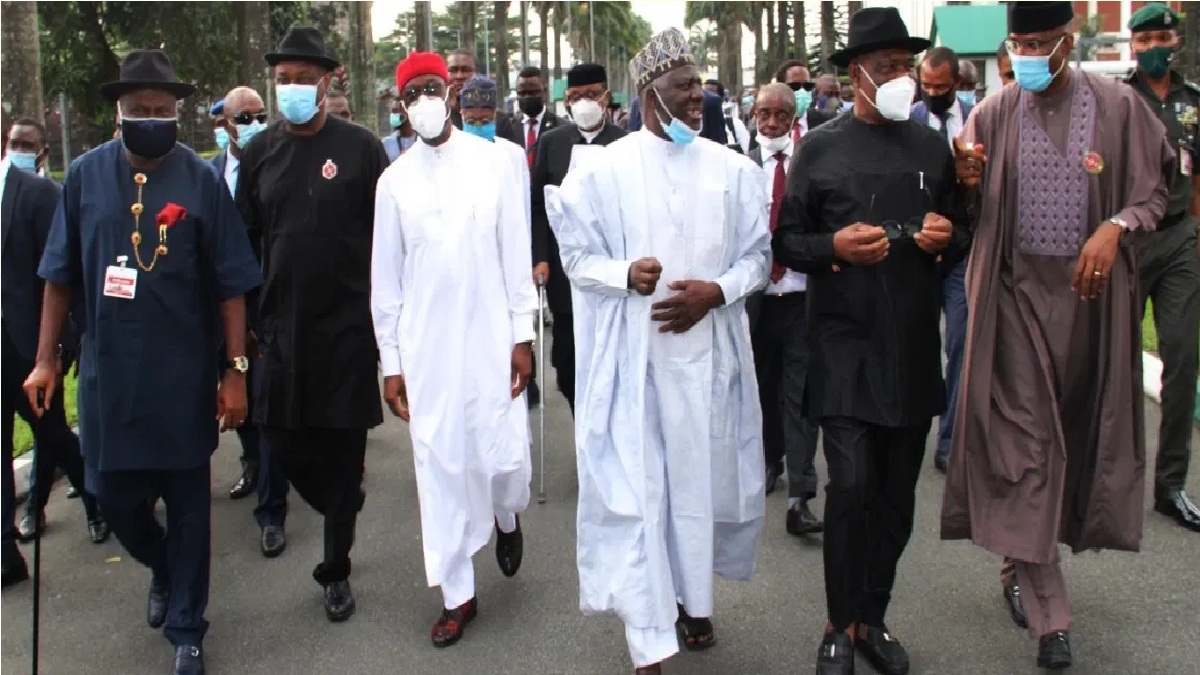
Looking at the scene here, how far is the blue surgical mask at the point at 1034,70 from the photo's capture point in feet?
14.5

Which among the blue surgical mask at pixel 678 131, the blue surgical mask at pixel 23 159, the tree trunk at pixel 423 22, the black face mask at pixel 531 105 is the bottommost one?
the blue surgical mask at pixel 678 131

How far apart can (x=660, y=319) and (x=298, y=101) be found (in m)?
→ 1.90

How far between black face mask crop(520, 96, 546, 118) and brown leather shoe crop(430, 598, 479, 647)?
284 inches

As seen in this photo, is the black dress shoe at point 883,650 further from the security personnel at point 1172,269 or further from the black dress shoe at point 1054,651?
the security personnel at point 1172,269

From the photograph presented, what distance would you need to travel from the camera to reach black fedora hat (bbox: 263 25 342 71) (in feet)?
17.3

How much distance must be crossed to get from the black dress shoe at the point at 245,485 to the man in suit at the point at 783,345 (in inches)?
119

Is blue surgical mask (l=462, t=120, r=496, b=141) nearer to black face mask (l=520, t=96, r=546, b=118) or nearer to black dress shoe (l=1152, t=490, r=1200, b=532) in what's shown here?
black face mask (l=520, t=96, r=546, b=118)

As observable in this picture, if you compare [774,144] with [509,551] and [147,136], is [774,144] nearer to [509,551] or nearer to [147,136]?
[509,551]

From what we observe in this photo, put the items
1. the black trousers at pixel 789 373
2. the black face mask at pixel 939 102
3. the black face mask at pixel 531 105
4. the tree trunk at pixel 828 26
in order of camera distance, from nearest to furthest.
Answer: the black trousers at pixel 789 373 → the black face mask at pixel 939 102 → the black face mask at pixel 531 105 → the tree trunk at pixel 828 26

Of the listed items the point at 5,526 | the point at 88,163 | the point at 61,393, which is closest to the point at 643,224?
the point at 88,163

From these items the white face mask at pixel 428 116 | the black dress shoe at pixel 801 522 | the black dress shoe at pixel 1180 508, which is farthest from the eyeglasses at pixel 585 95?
the black dress shoe at pixel 1180 508

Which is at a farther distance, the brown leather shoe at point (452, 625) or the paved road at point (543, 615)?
the brown leather shoe at point (452, 625)

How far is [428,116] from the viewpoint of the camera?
504 cm

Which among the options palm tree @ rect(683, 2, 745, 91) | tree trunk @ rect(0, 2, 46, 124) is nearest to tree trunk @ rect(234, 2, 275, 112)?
tree trunk @ rect(0, 2, 46, 124)
